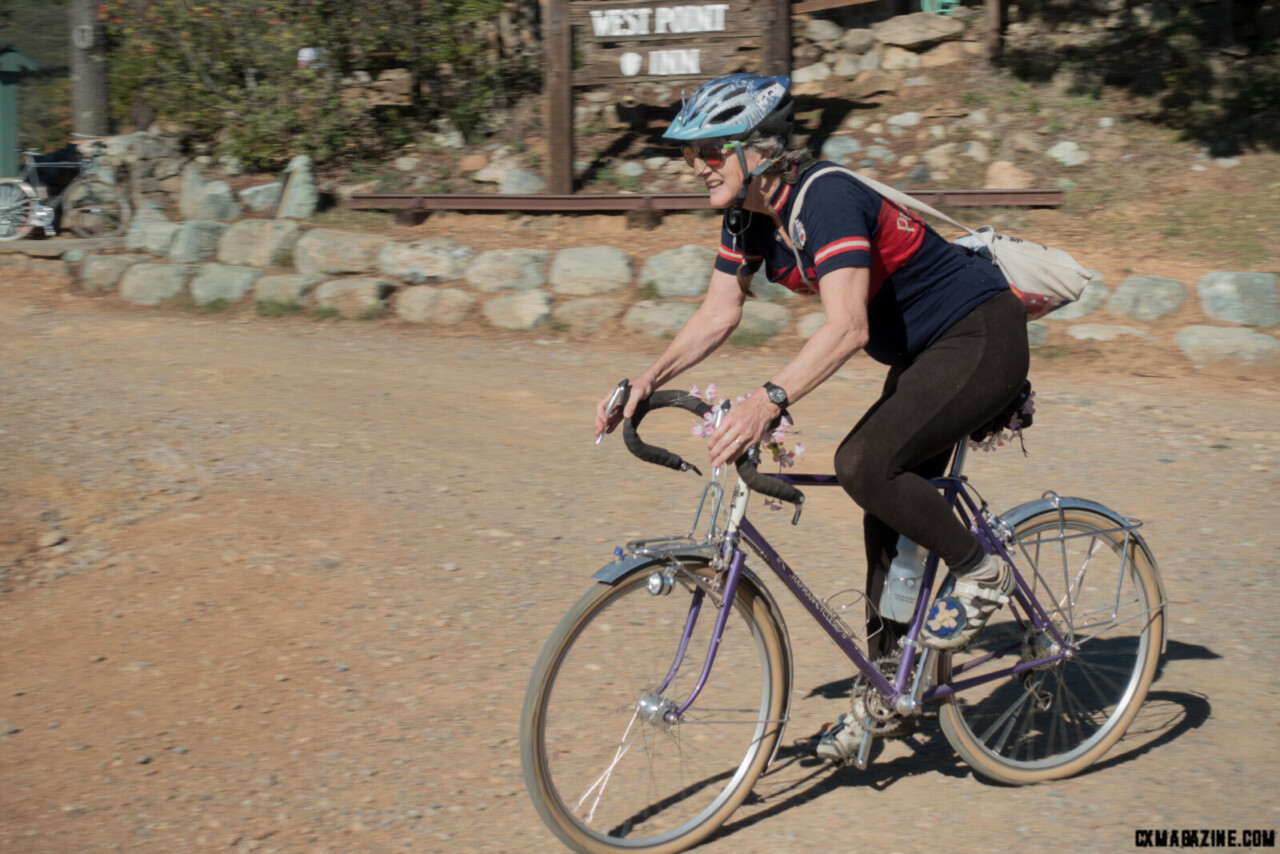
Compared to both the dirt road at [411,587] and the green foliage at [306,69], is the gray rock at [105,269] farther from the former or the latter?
the dirt road at [411,587]

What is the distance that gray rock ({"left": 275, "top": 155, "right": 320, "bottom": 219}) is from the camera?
460 inches

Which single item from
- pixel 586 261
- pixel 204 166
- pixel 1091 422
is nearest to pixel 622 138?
pixel 586 261

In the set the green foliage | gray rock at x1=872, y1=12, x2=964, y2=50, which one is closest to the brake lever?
the green foliage

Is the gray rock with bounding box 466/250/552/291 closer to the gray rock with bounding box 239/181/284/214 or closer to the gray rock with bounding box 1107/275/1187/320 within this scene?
the gray rock with bounding box 239/181/284/214

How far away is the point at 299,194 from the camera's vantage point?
1170 cm

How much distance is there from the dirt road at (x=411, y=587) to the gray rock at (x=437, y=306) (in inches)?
40.2

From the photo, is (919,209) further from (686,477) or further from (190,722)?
(686,477)

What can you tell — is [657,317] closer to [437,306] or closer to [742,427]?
[437,306]

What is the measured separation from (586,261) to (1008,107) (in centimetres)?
497

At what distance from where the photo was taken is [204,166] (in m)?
13.0

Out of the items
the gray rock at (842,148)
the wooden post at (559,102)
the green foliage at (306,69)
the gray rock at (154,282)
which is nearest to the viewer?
the gray rock at (154,282)

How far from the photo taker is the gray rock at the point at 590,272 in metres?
9.96

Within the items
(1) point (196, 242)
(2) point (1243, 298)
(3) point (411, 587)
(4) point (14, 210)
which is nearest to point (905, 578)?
(3) point (411, 587)

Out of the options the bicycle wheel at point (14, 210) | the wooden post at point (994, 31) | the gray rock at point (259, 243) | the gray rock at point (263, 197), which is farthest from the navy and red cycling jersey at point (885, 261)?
the bicycle wheel at point (14, 210)
